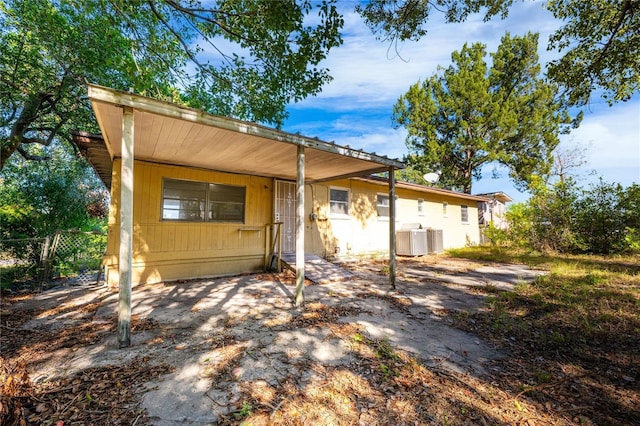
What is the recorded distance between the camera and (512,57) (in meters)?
17.8

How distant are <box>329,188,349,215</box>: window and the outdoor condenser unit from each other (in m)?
3.03

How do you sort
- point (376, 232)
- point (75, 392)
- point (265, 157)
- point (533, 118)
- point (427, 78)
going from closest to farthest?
point (75, 392)
point (265, 157)
point (376, 232)
point (533, 118)
point (427, 78)

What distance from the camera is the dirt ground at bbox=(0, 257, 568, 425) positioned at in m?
1.92

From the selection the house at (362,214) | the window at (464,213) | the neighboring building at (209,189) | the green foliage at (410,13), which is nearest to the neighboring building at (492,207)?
the window at (464,213)

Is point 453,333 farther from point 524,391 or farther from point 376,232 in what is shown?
point 376,232

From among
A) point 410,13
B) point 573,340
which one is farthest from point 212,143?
point 573,340

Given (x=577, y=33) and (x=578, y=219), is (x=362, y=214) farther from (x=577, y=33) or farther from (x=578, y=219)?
(x=578, y=219)

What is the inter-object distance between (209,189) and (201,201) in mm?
346

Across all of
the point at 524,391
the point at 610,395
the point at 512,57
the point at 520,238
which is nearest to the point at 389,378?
the point at 524,391

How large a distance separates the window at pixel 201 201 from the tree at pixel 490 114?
51.5 ft

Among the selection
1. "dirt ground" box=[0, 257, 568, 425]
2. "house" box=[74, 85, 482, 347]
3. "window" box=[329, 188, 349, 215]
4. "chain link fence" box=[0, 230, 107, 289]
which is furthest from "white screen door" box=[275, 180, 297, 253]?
"chain link fence" box=[0, 230, 107, 289]

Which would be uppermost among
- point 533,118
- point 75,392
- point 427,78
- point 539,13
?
point 427,78

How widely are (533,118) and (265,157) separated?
19.4 m

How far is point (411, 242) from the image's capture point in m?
10.8
